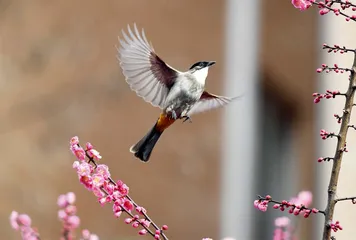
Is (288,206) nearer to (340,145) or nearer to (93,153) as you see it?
(340,145)

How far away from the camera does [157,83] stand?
1517mm

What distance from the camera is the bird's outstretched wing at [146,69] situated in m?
1.45

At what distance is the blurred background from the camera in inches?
206

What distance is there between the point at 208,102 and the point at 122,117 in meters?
3.76

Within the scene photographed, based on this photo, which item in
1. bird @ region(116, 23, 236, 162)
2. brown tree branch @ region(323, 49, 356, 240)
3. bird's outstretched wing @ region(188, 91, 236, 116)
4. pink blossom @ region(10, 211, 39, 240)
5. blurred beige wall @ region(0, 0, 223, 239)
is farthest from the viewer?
blurred beige wall @ region(0, 0, 223, 239)

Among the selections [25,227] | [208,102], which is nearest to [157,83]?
[208,102]

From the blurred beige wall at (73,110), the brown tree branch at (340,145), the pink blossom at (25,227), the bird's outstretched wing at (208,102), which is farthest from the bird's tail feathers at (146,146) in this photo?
the blurred beige wall at (73,110)

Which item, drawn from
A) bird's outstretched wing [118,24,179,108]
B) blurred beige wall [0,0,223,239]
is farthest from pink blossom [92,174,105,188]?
blurred beige wall [0,0,223,239]

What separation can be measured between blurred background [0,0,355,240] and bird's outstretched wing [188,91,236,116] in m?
3.34

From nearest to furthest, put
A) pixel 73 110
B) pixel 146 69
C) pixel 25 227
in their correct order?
pixel 146 69 → pixel 25 227 → pixel 73 110

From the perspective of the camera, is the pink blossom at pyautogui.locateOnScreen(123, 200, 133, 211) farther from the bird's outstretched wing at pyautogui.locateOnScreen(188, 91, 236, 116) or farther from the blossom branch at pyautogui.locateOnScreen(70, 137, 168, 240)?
the bird's outstretched wing at pyautogui.locateOnScreen(188, 91, 236, 116)

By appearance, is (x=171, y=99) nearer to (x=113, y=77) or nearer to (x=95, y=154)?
(x=95, y=154)

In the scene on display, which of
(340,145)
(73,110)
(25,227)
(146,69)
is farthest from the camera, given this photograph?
(73,110)

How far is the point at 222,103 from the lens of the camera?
1641 millimetres
